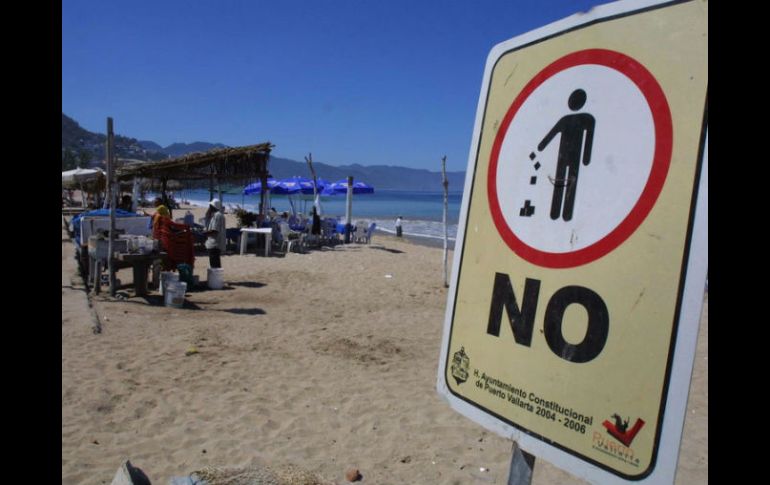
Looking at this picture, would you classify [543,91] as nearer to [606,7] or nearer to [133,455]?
[606,7]

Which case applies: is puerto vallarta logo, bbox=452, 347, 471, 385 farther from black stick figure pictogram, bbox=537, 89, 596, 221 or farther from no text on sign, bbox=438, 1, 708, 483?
black stick figure pictogram, bbox=537, 89, 596, 221

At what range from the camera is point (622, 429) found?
879 mm

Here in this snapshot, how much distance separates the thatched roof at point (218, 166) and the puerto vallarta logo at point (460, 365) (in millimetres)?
14020

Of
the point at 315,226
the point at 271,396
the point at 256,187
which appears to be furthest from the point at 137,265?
the point at 256,187

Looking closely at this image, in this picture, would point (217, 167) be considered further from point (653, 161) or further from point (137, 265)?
point (653, 161)

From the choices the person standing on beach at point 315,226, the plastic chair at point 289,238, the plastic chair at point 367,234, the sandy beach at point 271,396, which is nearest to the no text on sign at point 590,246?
the sandy beach at point 271,396

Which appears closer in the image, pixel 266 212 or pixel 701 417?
pixel 701 417

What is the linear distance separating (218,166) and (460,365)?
1483cm

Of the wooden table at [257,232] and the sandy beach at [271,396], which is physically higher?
the wooden table at [257,232]

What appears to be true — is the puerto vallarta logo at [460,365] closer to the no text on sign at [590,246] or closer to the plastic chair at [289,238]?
the no text on sign at [590,246]

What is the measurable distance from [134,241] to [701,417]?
26.1ft

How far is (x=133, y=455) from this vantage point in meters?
3.37

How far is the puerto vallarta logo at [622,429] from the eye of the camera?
860mm
